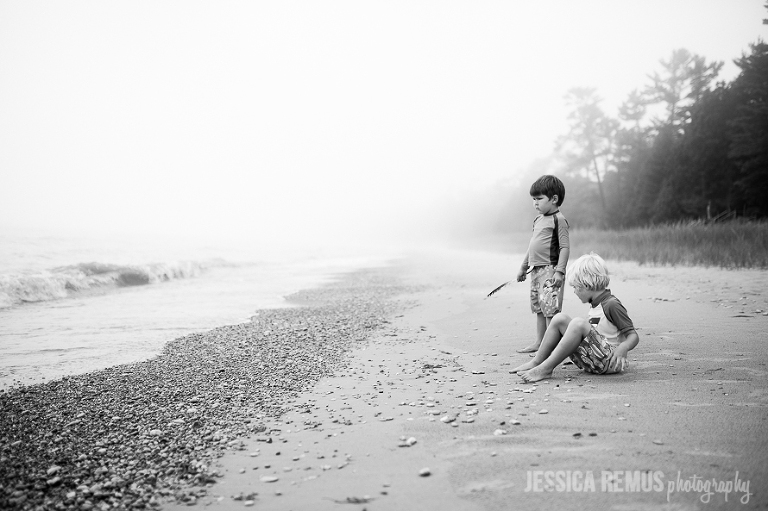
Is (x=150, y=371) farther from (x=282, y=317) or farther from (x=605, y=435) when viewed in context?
(x=605, y=435)

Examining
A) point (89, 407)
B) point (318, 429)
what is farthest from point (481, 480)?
point (89, 407)

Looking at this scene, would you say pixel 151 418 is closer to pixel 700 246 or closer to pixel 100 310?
pixel 100 310

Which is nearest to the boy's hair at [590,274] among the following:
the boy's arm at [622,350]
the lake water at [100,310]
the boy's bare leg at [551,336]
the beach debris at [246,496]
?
the boy's bare leg at [551,336]

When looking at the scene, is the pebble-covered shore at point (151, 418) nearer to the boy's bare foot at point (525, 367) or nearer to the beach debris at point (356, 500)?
the beach debris at point (356, 500)

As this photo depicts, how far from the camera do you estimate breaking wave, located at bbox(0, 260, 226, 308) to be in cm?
1057

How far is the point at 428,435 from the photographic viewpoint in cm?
259

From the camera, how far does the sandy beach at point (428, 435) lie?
195cm

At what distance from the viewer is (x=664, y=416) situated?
2.64m

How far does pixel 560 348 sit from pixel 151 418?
329cm

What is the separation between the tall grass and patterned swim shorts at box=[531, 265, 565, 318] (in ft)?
29.5

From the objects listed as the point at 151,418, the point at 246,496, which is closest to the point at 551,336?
the point at 246,496

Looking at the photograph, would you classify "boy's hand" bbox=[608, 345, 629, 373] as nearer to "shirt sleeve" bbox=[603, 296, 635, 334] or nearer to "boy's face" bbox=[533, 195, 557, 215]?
"shirt sleeve" bbox=[603, 296, 635, 334]

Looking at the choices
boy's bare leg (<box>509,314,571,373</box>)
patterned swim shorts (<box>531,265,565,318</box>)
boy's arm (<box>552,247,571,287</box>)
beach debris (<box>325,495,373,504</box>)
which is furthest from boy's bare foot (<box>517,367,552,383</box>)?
beach debris (<box>325,495,373,504</box>)

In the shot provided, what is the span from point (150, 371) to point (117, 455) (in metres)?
2.03
